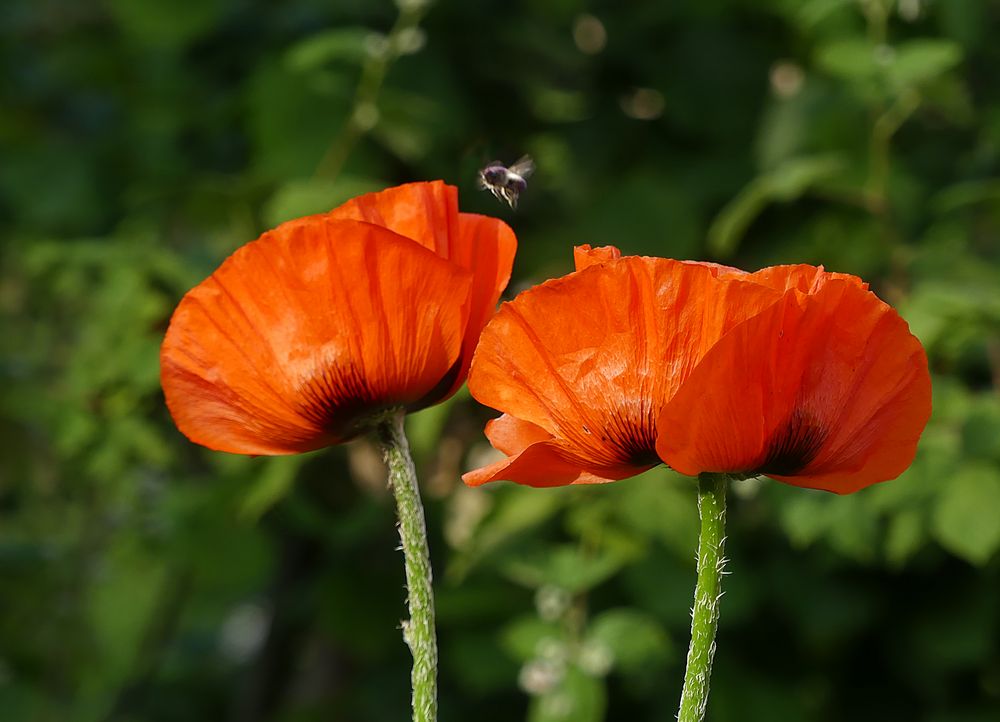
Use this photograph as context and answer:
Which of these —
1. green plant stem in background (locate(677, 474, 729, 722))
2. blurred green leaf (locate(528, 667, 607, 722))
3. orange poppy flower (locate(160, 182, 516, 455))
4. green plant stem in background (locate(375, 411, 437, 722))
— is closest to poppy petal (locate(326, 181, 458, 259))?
orange poppy flower (locate(160, 182, 516, 455))

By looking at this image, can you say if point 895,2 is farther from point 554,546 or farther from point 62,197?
point 62,197

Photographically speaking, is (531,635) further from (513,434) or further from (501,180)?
(513,434)

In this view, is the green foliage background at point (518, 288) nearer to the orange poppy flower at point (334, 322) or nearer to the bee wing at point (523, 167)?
the bee wing at point (523, 167)

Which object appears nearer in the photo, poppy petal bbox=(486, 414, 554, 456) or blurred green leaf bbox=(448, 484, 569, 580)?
poppy petal bbox=(486, 414, 554, 456)

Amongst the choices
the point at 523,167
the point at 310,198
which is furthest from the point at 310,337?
the point at 310,198

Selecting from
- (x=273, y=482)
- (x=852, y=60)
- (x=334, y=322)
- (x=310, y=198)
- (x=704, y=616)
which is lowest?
(x=273, y=482)

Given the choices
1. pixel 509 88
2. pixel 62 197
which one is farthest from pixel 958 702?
pixel 62 197

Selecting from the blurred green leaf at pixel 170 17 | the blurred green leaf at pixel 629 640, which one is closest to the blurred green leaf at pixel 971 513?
the blurred green leaf at pixel 629 640

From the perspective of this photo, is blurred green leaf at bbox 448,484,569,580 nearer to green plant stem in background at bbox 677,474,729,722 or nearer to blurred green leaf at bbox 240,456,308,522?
blurred green leaf at bbox 240,456,308,522
